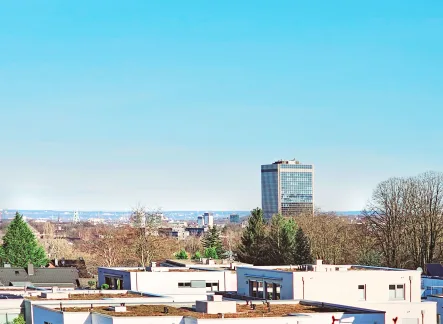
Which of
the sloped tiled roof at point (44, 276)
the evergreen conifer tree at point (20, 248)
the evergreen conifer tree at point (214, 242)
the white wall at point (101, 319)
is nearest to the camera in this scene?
the white wall at point (101, 319)

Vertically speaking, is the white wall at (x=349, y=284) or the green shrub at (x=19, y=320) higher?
the white wall at (x=349, y=284)

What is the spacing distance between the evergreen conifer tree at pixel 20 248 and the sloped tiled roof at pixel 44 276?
1940 cm

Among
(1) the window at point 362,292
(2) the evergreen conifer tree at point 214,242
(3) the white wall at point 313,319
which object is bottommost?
(2) the evergreen conifer tree at point 214,242

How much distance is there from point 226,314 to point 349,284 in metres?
15.3

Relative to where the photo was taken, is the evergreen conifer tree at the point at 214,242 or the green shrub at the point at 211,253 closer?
the green shrub at the point at 211,253

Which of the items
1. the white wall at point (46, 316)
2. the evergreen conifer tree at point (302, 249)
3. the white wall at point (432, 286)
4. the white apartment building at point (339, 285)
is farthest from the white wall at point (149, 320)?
the evergreen conifer tree at point (302, 249)

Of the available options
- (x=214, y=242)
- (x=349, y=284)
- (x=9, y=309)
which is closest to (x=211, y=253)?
(x=214, y=242)

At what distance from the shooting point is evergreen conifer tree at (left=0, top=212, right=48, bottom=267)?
11975cm

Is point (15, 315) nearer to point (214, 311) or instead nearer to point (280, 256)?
point (214, 311)

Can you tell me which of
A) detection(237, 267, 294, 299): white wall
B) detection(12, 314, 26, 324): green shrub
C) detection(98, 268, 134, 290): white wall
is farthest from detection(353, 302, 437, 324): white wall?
detection(98, 268, 134, 290): white wall

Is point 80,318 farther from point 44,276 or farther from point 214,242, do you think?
point 214,242

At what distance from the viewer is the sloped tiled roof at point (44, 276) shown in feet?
313

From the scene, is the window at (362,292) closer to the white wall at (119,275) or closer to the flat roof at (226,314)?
the flat roof at (226,314)

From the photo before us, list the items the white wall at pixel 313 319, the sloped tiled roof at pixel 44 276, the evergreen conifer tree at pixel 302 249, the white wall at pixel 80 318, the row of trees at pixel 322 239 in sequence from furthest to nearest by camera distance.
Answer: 1. the evergreen conifer tree at pixel 302 249
2. the row of trees at pixel 322 239
3. the sloped tiled roof at pixel 44 276
4. the white wall at pixel 80 318
5. the white wall at pixel 313 319
